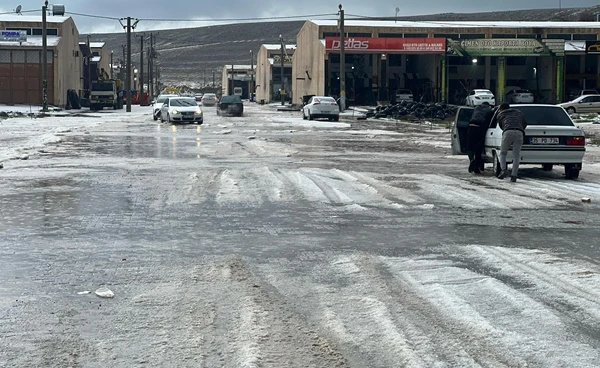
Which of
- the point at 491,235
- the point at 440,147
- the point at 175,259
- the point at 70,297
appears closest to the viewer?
the point at 70,297

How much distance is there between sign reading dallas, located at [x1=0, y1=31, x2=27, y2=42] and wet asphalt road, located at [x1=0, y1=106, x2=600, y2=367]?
208 feet

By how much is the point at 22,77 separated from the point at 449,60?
36.3m

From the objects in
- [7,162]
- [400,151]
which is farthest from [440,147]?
[7,162]

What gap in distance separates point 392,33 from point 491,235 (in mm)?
78879

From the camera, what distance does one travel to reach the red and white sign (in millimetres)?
77250

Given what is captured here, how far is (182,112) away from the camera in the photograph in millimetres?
44781

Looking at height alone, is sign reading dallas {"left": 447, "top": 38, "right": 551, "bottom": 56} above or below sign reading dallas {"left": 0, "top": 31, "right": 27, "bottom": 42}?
below

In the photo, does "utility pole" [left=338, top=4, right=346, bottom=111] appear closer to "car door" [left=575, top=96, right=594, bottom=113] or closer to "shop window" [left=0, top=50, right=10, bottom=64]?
"car door" [left=575, top=96, right=594, bottom=113]

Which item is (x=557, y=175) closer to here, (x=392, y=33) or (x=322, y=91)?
(x=322, y=91)

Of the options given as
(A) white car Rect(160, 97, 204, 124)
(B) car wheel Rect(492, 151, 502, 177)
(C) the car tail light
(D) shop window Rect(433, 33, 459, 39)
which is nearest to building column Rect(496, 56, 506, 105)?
(D) shop window Rect(433, 33, 459, 39)

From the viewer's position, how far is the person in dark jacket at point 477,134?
18.7 m

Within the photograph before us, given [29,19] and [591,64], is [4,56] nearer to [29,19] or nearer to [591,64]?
[29,19]

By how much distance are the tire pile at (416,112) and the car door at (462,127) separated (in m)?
33.0

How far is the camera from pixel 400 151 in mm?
25672
